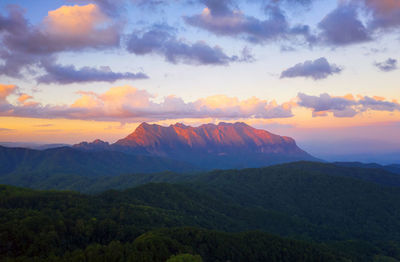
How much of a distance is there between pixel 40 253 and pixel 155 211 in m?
93.1

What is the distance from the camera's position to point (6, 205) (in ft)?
510

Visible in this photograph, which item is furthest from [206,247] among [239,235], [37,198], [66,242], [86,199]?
[37,198]

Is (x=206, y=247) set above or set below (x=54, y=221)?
below

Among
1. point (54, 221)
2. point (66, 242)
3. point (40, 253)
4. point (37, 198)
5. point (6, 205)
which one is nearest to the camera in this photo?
point (40, 253)

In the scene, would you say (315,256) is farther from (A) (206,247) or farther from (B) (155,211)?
(B) (155,211)

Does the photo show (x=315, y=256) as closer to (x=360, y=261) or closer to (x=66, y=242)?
(x=360, y=261)

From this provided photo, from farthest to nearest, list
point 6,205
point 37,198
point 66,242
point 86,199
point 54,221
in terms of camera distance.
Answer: point 86,199
point 37,198
point 6,205
point 54,221
point 66,242

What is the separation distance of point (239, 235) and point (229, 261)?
26569mm

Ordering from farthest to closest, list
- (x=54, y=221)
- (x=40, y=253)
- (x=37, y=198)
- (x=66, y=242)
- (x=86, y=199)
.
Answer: (x=86, y=199), (x=37, y=198), (x=54, y=221), (x=66, y=242), (x=40, y=253)

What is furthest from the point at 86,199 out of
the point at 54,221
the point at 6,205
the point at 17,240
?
the point at 17,240

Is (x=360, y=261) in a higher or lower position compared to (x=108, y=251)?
lower

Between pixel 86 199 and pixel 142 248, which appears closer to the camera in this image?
pixel 142 248

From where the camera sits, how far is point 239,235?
529ft

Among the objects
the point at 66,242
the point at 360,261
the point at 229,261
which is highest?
the point at 66,242
